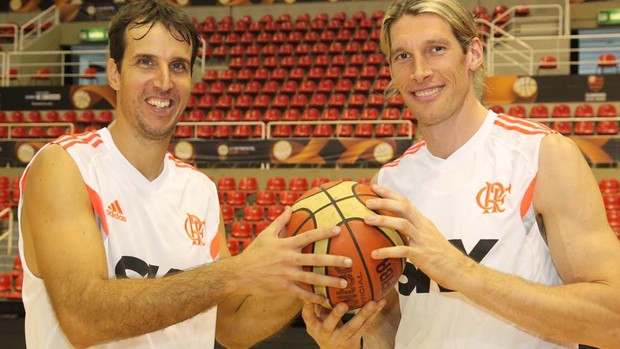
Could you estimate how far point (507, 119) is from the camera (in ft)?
7.97

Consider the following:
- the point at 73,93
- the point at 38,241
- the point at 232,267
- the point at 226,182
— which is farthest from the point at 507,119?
the point at 73,93

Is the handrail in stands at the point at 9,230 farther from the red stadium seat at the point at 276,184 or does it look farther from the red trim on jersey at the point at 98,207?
the red trim on jersey at the point at 98,207

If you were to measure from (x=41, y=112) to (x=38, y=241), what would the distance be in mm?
13270

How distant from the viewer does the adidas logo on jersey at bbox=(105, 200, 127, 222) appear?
2342mm

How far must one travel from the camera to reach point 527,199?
218 centimetres

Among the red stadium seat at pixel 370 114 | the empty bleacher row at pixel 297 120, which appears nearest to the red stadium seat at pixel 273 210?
the empty bleacher row at pixel 297 120

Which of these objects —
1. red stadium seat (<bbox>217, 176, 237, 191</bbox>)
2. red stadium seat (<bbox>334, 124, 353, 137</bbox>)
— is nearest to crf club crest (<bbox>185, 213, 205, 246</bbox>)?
red stadium seat (<bbox>217, 176, 237, 191</bbox>)

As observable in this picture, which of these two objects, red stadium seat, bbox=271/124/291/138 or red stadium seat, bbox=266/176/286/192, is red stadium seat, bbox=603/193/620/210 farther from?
red stadium seat, bbox=271/124/291/138

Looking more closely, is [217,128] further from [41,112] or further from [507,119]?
[507,119]

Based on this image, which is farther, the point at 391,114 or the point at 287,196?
the point at 391,114

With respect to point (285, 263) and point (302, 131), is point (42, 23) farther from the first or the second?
point (285, 263)

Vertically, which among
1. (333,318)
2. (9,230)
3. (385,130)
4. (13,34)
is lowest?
(9,230)

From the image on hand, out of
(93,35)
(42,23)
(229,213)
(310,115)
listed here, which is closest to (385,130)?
(310,115)

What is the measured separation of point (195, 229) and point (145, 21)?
2.69 ft
